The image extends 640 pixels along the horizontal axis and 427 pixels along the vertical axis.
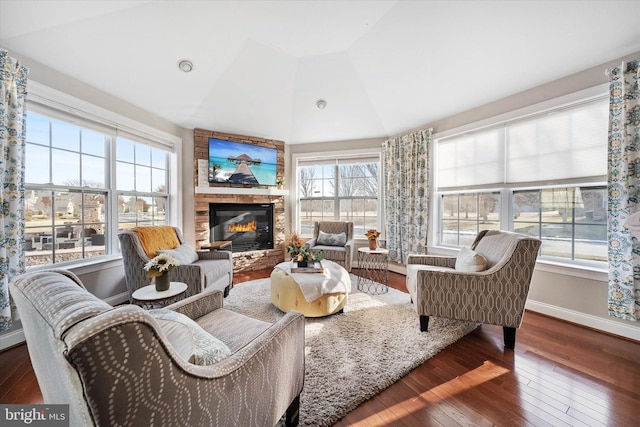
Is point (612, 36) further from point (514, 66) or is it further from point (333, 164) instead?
point (333, 164)

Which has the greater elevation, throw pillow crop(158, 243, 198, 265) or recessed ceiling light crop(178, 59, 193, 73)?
recessed ceiling light crop(178, 59, 193, 73)

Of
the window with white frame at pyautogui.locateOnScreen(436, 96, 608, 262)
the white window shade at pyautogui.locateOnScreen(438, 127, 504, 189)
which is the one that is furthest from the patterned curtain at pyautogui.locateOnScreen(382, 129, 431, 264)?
the window with white frame at pyautogui.locateOnScreen(436, 96, 608, 262)

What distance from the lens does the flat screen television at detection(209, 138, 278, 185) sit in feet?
14.1

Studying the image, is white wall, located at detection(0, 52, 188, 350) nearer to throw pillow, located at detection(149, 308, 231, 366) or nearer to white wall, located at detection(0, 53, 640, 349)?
white wall, located at detection(0, 53, 640, 349)

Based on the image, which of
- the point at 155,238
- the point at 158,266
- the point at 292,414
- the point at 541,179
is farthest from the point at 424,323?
the point at 155,238

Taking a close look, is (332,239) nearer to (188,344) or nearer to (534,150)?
(534,150)

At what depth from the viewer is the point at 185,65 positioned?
3008mm

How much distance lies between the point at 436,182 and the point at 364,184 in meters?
1.34

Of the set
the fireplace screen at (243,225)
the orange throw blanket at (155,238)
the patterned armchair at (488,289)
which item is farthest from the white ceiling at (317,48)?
the patterned armchair at (488,289)

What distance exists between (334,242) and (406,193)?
4.83 feet

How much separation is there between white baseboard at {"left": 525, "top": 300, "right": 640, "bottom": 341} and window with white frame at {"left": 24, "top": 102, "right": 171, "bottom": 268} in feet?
16.6

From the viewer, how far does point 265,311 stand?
271cm

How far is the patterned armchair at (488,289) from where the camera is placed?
2012mm

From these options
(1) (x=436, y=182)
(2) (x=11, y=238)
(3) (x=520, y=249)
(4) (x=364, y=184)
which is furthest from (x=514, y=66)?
(2) (x=11, y=238)
